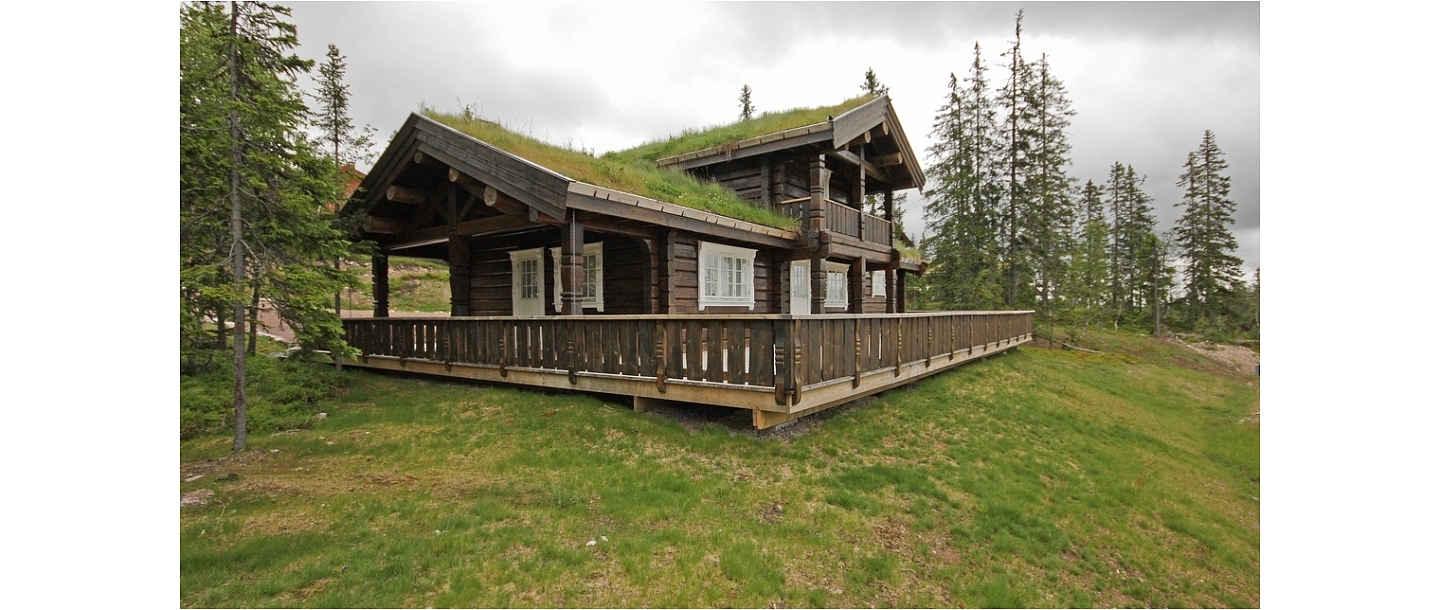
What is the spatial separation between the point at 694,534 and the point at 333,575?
9.72ft

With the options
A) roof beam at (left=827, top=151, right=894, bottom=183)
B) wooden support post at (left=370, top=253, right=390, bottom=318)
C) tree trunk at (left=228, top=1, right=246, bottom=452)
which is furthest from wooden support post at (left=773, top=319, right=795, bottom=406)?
wooden support post at (left=370, top=253, right=390, bottom=318)

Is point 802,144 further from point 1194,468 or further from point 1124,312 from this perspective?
point 1124,312

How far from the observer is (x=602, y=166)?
12453 mm

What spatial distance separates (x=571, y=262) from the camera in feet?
32.6

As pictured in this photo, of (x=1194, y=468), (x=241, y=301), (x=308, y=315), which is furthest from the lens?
(x=1194, y=468)

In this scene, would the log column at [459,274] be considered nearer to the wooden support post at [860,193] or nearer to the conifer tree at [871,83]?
the wooden support post at [860,193]

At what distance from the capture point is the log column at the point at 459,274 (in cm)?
1272

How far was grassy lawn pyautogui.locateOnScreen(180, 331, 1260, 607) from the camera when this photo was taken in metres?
4.59

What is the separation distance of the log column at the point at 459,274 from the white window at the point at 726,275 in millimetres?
5435

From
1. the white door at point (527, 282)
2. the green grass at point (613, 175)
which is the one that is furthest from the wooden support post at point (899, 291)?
the white door at point (527, 282)

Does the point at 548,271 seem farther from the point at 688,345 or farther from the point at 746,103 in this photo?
the point at 746,103

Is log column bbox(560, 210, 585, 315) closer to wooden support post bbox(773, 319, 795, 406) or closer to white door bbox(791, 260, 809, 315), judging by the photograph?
wooden support post bbox(773, 319, 795, 406)

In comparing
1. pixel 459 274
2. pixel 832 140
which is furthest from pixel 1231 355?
pixel 459 274

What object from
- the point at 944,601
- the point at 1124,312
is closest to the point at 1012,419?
the point at 944,601
